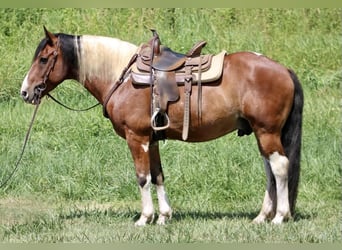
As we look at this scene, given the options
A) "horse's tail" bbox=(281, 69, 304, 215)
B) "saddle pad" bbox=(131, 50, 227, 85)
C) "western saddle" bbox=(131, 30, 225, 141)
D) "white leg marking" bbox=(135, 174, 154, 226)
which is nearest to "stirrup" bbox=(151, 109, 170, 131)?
"western saddle" bbox=(131, 30, 225, 141)

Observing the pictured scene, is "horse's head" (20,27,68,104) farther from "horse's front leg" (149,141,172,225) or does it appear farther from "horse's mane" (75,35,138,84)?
"horse's front leg" (149,141,172,225)

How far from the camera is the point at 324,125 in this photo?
10117 millimetres

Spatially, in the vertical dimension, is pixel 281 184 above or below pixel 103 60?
below

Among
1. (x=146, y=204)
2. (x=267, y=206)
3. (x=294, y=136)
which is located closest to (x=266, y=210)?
(x=267, y=206)

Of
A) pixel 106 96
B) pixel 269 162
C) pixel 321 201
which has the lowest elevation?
pixel 321 201

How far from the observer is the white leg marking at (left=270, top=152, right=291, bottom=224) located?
6.73 metres

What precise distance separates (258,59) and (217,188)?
6.99 ft

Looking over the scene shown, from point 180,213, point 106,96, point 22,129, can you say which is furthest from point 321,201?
Answer: point 22,129

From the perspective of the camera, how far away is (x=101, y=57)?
6.97 metres

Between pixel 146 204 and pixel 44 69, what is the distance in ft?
5.05

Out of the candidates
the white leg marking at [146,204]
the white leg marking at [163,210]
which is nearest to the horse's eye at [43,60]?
the white leg marking at [146,204]

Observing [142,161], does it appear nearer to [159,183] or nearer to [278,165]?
[159,183]

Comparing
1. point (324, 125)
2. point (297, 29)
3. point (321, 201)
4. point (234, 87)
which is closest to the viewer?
point (234, 87)

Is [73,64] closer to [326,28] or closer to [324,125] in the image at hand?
[324,125]
